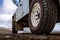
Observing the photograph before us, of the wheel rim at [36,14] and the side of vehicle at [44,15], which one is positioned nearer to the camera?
the side of vehicle at [44,15]

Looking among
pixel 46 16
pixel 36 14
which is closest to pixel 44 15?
pixel 46 16

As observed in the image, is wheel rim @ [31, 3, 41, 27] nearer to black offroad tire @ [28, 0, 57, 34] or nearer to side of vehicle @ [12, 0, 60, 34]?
side of vehicle @ [12, 0, 60, 34]

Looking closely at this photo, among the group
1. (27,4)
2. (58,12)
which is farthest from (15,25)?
(58,12)

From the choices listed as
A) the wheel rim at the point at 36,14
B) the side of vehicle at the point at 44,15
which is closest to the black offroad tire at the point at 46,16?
the side of vehicle at the point at 44,15

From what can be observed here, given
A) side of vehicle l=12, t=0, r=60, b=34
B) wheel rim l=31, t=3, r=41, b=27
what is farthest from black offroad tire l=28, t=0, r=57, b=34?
wheel rim l=31, t=3, r=41, b=27

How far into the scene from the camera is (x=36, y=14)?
13.0 ft

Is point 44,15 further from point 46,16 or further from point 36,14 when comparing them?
point 36,14

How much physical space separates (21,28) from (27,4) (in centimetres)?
226

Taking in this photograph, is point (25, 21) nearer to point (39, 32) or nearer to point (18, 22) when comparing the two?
point (18, 22)

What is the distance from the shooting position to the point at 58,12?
4156 millimetres

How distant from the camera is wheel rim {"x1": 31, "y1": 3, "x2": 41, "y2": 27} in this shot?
12.7 feet

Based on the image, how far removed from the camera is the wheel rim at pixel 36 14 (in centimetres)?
386

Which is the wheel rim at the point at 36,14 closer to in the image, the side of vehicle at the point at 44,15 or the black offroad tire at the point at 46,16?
the side of vehicle at the point at 44,15

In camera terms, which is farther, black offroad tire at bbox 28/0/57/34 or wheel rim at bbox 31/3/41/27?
wheel rim at bbox 31/3/41/27
